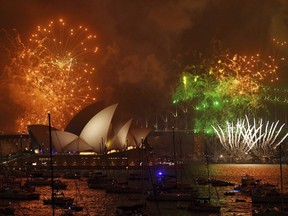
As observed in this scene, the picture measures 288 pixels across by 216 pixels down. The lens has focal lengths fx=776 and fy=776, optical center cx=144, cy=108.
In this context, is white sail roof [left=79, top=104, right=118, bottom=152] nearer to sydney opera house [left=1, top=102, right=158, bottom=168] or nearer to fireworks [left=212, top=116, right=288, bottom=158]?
sydney opera house [left=1, top=102, right=158, bottom=168]

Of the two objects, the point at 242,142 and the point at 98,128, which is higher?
the point at 98,128

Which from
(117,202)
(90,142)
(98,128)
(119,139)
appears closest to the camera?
(117,202)

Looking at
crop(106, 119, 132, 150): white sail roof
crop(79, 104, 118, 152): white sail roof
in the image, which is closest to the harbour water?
crop(79, 104, 118, 152): white sail roof

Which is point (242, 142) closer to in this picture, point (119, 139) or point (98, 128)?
point (119, 139)

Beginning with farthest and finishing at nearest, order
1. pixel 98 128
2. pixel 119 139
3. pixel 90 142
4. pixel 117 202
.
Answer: pixel 119 139
pixel 90 142
pixel 98 128
pixel 117 202

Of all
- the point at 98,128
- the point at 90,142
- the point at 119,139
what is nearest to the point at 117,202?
the point at 98,128

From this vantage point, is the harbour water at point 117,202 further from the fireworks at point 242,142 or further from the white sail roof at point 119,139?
the white sail roof at point 119,139

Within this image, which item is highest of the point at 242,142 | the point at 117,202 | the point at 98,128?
the point at 98,128

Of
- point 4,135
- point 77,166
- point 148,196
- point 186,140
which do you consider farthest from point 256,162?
point 148,196

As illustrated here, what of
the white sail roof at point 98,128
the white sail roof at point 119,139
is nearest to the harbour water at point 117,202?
the white sail roof at point 98,128

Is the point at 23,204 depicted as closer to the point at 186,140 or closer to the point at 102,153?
the point at 102,153

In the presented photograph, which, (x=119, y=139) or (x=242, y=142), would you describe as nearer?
(x=242, y=142)
